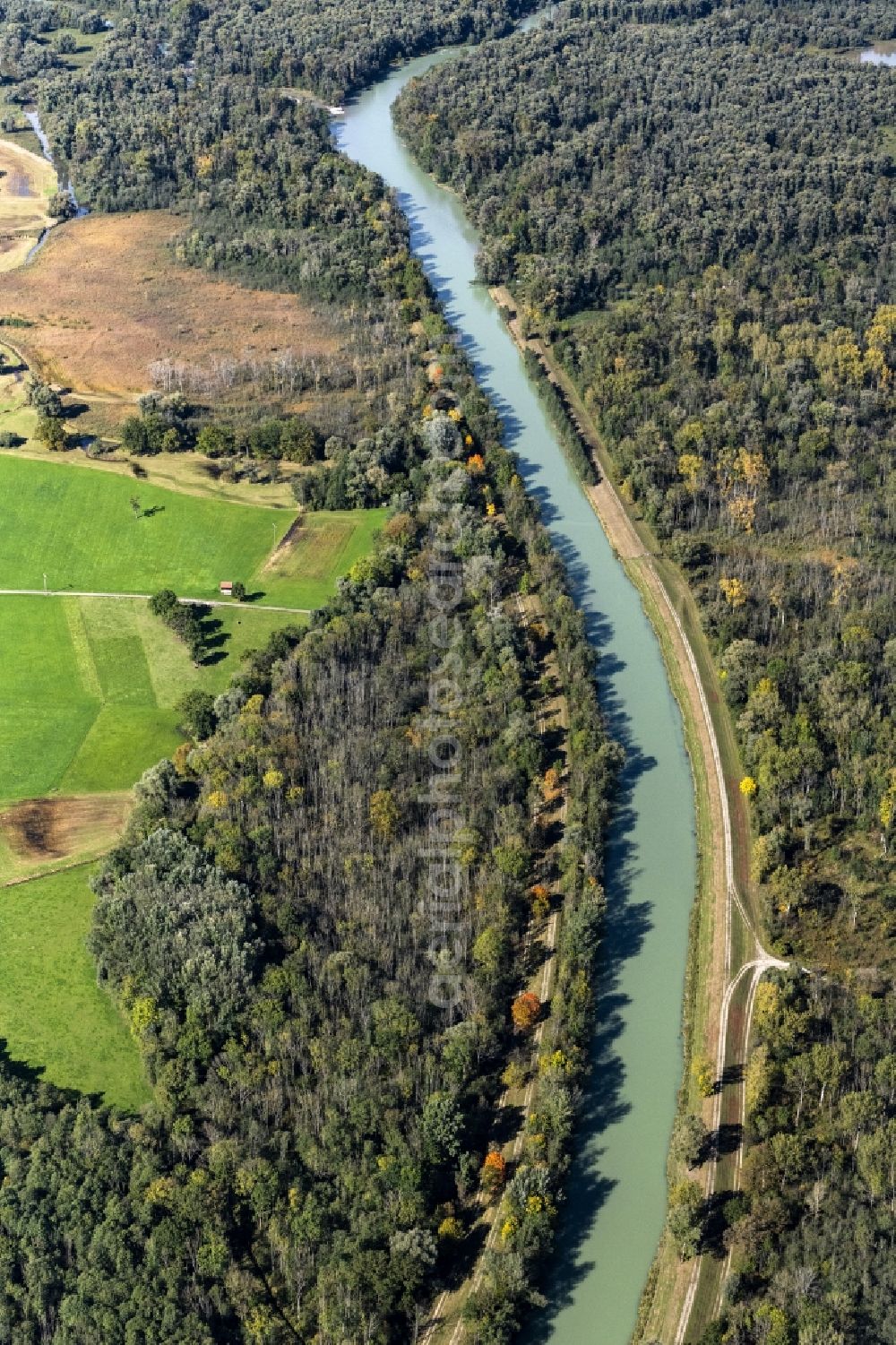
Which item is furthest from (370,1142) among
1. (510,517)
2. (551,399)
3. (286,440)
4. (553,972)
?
(551,399)

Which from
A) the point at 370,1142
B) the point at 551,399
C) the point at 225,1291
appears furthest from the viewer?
the point at 551,399

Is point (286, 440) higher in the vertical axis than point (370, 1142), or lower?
Result: higher

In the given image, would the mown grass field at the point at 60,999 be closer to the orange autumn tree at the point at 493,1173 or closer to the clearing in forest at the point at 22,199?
the orange autumn tree at the point at 493,1173

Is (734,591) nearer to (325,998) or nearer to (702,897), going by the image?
(702,897)

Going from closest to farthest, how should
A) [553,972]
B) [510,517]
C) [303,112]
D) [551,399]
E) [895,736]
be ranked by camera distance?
[553,972]
[895,736]
[510,517]
[551,399]
[303,112]

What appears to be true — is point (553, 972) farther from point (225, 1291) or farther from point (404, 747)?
point (225, 1291)

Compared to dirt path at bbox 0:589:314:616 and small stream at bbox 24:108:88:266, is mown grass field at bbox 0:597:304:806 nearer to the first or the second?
dirt path at bbox 0:589:314:616

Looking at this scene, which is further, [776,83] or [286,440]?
[776,83]
